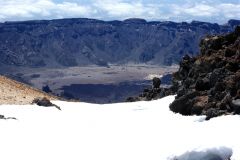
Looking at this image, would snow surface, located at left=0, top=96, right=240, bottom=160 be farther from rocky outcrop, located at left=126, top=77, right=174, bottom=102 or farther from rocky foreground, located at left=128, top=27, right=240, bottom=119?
rocky outcrop, located at left=126, top=77, right=174, bottom=102

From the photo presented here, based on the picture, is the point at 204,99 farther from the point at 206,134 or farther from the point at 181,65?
the point at 181,65

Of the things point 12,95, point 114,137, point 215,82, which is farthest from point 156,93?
point 114,137

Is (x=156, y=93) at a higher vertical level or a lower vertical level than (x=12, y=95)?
lower

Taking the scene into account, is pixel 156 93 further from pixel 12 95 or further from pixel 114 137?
pixel 114 137

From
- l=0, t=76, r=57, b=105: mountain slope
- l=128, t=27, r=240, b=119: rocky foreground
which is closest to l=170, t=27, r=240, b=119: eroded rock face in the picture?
l=128, t=27, r=240, b=119: rocky foreground

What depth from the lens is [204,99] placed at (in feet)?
147

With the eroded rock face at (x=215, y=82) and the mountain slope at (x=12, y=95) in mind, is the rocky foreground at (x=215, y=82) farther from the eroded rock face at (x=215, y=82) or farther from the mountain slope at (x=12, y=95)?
the mountain slope at (x=12, y=95)

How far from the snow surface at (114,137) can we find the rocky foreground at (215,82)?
152 cm

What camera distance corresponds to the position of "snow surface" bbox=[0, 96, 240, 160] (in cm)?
2855

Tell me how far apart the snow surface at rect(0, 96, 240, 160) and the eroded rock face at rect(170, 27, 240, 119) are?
1523 mm

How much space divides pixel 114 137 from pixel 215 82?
15.8 meters

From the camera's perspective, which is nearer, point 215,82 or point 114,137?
point 114,137

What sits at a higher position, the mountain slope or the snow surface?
the snow surface

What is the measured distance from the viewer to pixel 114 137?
3378 cm
